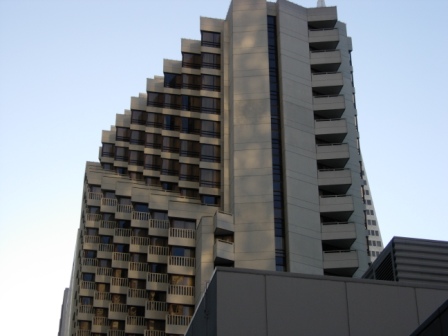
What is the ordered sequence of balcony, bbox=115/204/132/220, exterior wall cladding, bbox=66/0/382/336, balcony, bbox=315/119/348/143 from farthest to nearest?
1. balcony, bbox=115/204/132/220
2. balcony, bbox=315/119/348/143
3. exterior wall cladding, bbox=66/0/382/336

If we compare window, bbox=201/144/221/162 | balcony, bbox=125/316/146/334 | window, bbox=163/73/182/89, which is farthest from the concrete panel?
window, bbox=163/73/182/89

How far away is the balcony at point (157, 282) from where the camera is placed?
77.1m

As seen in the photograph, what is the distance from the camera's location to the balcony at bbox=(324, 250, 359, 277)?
70.0 metres

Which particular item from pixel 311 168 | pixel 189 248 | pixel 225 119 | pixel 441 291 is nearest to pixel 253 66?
pixel 225 119

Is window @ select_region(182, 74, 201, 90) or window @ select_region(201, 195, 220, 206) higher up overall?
window @ select_region(182, 74, 201, 90)

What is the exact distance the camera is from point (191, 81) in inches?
3381

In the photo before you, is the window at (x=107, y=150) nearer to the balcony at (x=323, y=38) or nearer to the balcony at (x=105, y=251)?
the balcony at (x=105, y=251)

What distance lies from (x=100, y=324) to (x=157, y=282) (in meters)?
11.0

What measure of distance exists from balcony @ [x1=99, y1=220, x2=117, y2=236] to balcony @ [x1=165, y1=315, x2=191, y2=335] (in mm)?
17778

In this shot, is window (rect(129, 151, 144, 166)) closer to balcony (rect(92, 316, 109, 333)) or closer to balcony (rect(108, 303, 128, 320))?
balcony (rect(108, 303, 128, 320))

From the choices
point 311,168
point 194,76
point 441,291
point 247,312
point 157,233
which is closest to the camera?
point 247,312

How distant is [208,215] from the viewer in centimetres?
7712

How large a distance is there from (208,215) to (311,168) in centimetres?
1125

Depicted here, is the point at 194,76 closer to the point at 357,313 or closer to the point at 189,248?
the point at 189,248
